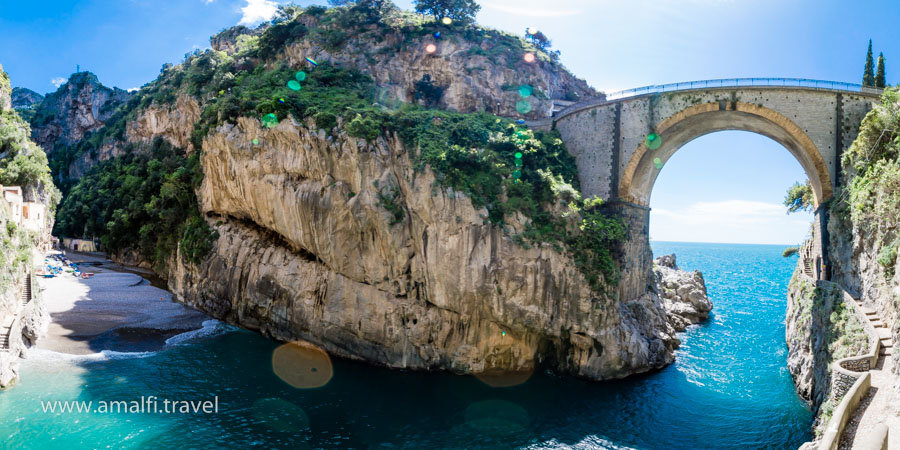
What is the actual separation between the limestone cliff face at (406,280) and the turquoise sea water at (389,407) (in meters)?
1.56

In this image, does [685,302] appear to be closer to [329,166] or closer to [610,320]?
[610,320]

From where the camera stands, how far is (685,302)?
4022 cm

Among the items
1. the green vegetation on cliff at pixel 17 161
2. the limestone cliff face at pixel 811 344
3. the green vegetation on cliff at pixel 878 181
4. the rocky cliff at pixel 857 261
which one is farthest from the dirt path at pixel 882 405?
the green vegetation on cliff at pixel 17 161

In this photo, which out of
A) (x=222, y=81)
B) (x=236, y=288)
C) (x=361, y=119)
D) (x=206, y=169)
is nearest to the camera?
(x=361, y=119)

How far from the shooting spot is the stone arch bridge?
80.9ft

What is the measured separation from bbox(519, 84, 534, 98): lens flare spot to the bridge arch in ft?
42.9

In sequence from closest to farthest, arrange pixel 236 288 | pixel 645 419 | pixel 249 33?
pixel 645 419, pixel 236 288, pixel 249 33

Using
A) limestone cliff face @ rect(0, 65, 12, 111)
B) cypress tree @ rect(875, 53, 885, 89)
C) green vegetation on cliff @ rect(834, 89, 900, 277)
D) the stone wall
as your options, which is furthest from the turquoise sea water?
limestone cliff face @ rect(0, 65, 12, 111)

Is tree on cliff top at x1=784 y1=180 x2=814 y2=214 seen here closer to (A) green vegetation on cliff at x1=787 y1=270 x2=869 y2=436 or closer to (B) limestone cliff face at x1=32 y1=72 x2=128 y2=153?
(A) green vegetation on cliff at x1=787 y1=270 x2=869 y2=436

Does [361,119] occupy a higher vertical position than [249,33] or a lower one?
lower

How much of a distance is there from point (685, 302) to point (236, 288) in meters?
35.6

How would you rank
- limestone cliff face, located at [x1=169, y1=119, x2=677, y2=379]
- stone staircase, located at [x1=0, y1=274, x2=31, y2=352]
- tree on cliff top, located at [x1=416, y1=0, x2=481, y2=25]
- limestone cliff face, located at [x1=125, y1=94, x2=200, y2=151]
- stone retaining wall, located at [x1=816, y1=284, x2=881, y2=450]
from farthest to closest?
limestone cliff face, located at [x1=125, y1=94, x2=200, y2=151] < tree on cliff top, located at [x1=416, y1=0, x2=481, y2=25] < limestone cliff face, located at [x1=169, y1=119, x2=677, y2=379] < stone staircase, located at [x1=0, y1=274, x2=31, y2=352] < stone retaining wall, located at [x1=816, y1=284, x2=881, y2=450]

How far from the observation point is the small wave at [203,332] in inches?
1151

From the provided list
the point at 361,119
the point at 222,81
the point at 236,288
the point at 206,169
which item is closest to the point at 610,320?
the point at 361,119
